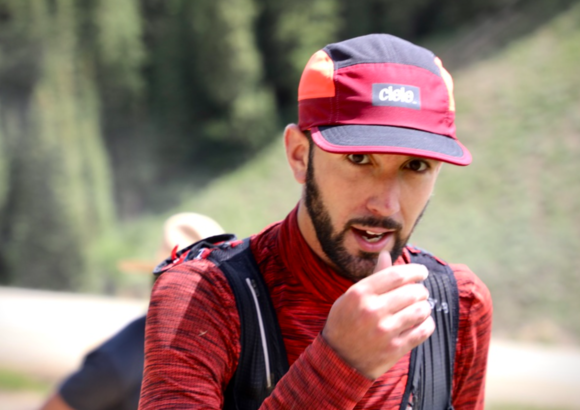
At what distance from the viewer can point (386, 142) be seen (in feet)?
4.82

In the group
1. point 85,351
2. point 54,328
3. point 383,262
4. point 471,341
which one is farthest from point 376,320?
point 54,328

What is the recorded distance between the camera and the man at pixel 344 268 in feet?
4.27

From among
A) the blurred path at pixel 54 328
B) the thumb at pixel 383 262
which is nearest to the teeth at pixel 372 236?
the thumb at pixel 383 262

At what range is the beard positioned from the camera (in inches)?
61.5

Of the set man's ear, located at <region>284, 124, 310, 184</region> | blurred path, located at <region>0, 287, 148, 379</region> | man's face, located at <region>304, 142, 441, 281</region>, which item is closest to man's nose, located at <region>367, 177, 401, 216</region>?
man's face, located at <region>304, 142, 441, 281</region>

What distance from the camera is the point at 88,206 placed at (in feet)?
41.1

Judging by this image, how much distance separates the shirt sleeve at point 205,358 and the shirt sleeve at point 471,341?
0.51 m

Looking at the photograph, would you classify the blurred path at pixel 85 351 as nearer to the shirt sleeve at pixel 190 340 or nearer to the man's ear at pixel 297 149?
the man's ear at pixel 297 149

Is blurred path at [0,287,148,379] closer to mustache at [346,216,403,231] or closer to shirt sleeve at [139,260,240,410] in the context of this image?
shirt sleeve at [139,260,240,410]

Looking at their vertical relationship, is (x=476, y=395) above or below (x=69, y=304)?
below

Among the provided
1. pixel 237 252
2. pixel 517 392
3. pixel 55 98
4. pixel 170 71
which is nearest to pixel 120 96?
pixel 170 71

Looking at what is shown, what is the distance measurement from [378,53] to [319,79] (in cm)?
14

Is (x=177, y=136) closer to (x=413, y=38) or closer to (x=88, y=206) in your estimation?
(x=88, y=206)

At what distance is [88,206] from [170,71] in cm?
385
